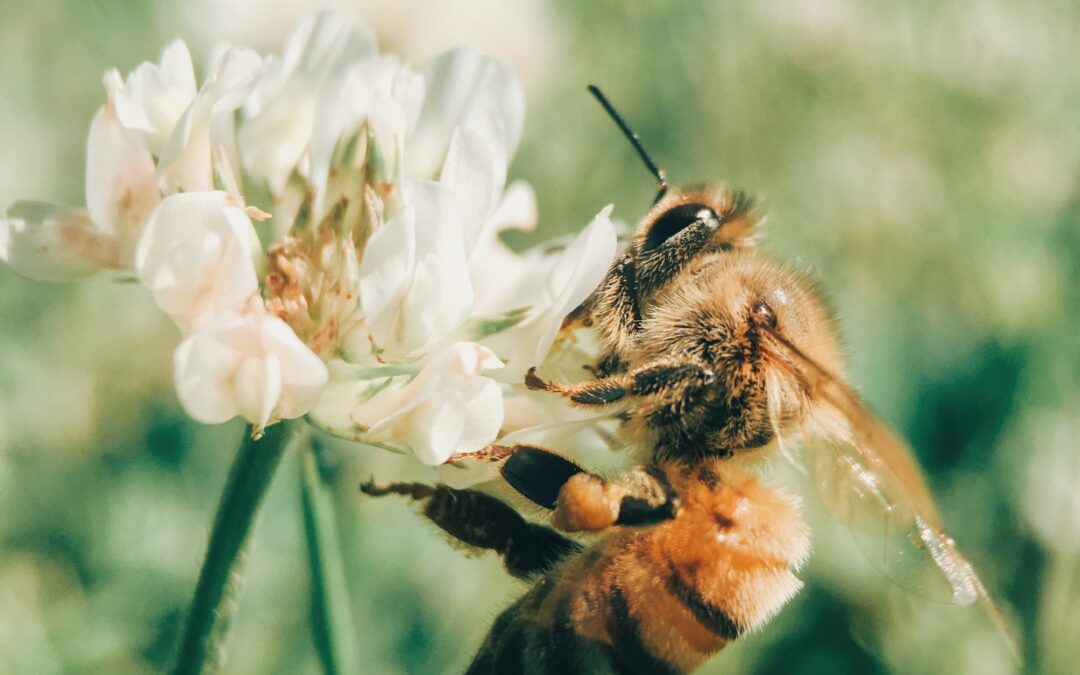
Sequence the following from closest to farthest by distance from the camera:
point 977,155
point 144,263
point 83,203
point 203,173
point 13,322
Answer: point 144,263 → point 203,173 → point 13,322 → point 83,203 → point 977,155

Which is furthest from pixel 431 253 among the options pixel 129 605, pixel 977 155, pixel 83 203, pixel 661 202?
pixel 977 155

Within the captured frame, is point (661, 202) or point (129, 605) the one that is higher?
point (661, 202)

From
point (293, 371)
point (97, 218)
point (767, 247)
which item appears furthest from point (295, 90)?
point (767, 247)

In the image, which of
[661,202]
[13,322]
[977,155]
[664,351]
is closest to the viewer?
[664,351]

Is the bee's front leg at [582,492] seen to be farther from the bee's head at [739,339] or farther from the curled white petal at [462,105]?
the curled white petal at [462,105]

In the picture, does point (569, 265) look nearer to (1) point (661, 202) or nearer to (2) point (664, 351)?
(2) point (664, 351)

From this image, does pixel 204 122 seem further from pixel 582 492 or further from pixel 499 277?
pixel 582 492
